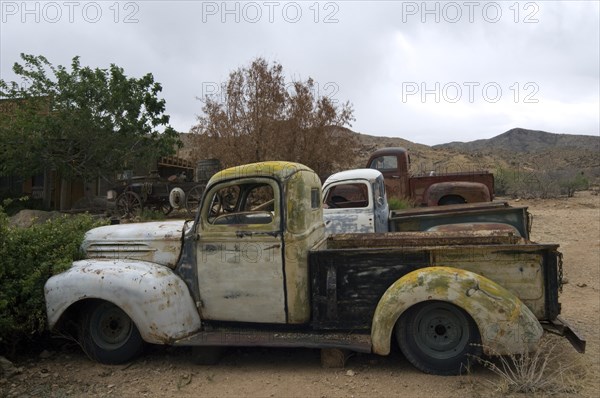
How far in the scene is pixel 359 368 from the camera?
3.83 metres

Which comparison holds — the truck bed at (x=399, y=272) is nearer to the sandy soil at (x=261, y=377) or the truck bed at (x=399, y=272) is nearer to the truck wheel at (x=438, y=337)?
the truck wheel at (x=438, y=337)

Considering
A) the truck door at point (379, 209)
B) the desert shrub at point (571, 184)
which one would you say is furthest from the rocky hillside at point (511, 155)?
the truck door at point (379, 209)

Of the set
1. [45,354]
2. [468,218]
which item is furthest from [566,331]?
[45,354]

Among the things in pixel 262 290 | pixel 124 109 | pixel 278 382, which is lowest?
pixel 278 382

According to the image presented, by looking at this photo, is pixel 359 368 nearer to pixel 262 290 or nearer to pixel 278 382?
pixel 278 382

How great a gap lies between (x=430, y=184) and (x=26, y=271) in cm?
924

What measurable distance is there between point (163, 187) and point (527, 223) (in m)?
11.3

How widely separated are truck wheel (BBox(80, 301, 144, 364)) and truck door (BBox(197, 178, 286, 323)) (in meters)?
0.65

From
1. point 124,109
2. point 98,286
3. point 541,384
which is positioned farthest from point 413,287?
point 124,109

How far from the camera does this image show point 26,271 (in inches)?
167

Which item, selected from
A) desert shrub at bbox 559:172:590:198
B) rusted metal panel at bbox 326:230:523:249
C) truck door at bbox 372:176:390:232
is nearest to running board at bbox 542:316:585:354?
rusted metal panel at bbox 326:230:523:249

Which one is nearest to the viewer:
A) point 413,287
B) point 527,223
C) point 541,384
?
point 541,384

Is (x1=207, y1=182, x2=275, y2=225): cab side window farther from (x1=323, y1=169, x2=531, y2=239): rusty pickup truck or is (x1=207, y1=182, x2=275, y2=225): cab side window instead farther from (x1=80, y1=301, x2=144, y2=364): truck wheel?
(x1=323, y1=169, x2=531, y2=239): rusty pickup truck

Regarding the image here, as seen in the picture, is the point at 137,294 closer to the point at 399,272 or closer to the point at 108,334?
the point at 108,334
